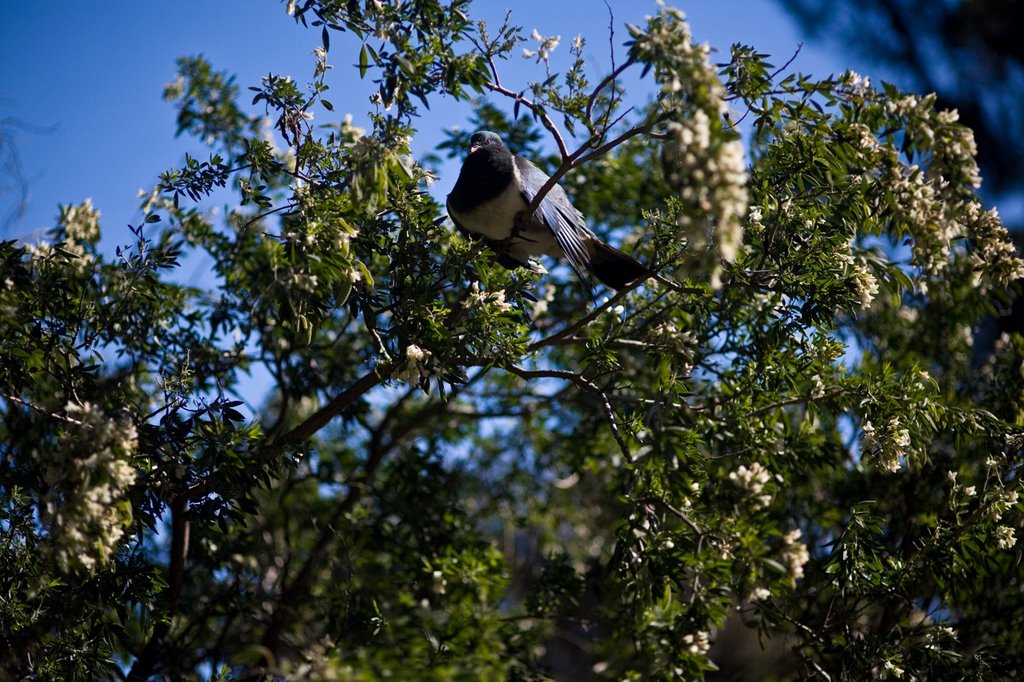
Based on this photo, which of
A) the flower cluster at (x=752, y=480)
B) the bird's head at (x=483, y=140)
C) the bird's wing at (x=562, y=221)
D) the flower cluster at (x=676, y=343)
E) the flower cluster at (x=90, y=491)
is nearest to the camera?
the flower cluster at (x=90, y=491)

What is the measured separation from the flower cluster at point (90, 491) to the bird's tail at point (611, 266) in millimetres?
2005

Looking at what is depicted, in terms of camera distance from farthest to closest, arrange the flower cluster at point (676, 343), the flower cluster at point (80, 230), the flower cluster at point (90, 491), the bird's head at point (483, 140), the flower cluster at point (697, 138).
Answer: the bird's head at point (483, 140)
the flower cluster at point (80, 230)
the flower cluster at point (676, 343)
the flower cluster at point (90, 491)
the flower cluster at point (697, 138)

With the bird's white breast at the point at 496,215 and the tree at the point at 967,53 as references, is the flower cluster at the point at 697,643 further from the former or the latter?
the tree at the point at 967,53

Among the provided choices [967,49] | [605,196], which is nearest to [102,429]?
[605,196]

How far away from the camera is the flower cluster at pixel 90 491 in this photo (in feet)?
6.86

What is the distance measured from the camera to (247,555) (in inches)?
161

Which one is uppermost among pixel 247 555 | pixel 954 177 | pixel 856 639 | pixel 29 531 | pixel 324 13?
pixel 324 13

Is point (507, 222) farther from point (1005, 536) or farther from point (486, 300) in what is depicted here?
point (1005, 536)

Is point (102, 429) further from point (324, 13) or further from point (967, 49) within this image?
point (967, 49)

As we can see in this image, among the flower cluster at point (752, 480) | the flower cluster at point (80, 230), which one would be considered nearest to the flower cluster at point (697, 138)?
the flower cluster at point (752, 480)

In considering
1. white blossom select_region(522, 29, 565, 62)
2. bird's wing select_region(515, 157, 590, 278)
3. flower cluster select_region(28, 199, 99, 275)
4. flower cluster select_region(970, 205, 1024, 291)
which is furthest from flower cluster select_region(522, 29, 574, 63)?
flower cluster select_region(28, 199, 99, 275)

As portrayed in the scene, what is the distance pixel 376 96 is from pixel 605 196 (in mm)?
2168

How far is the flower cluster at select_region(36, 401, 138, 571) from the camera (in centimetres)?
209

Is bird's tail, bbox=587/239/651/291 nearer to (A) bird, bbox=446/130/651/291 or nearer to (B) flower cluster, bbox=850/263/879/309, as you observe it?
(A) bird, bbox=446/130/651/291
